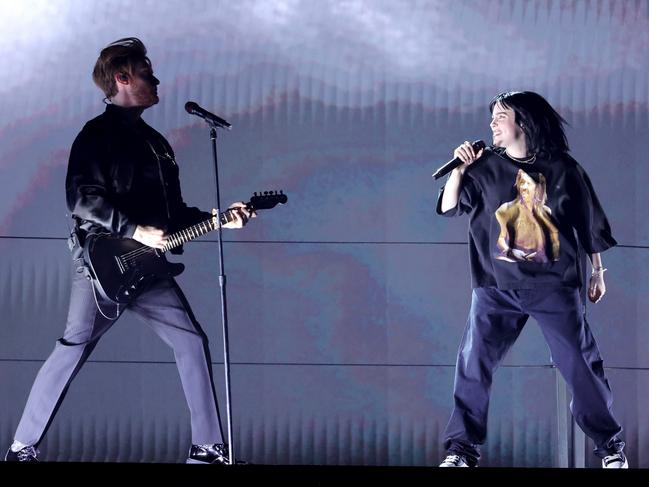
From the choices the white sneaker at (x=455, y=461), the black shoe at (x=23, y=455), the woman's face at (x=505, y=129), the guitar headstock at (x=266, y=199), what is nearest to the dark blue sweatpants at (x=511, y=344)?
the white sneaker at (x=455, y=461)

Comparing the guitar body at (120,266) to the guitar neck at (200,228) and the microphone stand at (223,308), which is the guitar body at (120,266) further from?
the microphone stand at (223,308)

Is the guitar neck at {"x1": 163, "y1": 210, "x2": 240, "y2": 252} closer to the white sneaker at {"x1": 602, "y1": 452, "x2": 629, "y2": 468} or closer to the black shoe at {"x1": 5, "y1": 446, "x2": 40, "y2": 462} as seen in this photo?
the black shoe at {"x1": 5, "y1": 446, "x2": 40, "y2": 462}

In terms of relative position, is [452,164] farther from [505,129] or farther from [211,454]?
[211,454]

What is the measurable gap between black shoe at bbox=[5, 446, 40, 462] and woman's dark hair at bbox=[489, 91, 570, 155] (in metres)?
2.63

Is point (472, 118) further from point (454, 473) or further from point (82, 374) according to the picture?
point (82, 374)

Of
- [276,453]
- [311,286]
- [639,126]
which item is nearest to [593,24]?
[639,126]

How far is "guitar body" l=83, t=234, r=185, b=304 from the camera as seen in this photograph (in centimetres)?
405

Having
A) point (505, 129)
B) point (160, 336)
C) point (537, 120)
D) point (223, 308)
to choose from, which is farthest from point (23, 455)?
point (537, 120)

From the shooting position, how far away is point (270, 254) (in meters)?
4.16

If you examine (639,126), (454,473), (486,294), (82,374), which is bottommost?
(454,473)

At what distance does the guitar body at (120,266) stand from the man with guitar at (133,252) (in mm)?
18

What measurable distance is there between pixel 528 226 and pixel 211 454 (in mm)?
1722

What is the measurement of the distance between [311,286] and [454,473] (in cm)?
103

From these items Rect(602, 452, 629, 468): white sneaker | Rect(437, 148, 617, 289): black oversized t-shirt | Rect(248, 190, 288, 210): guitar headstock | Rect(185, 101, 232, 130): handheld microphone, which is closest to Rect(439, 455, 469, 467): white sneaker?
Rect(602, 452, 629, 468): white sneaker
